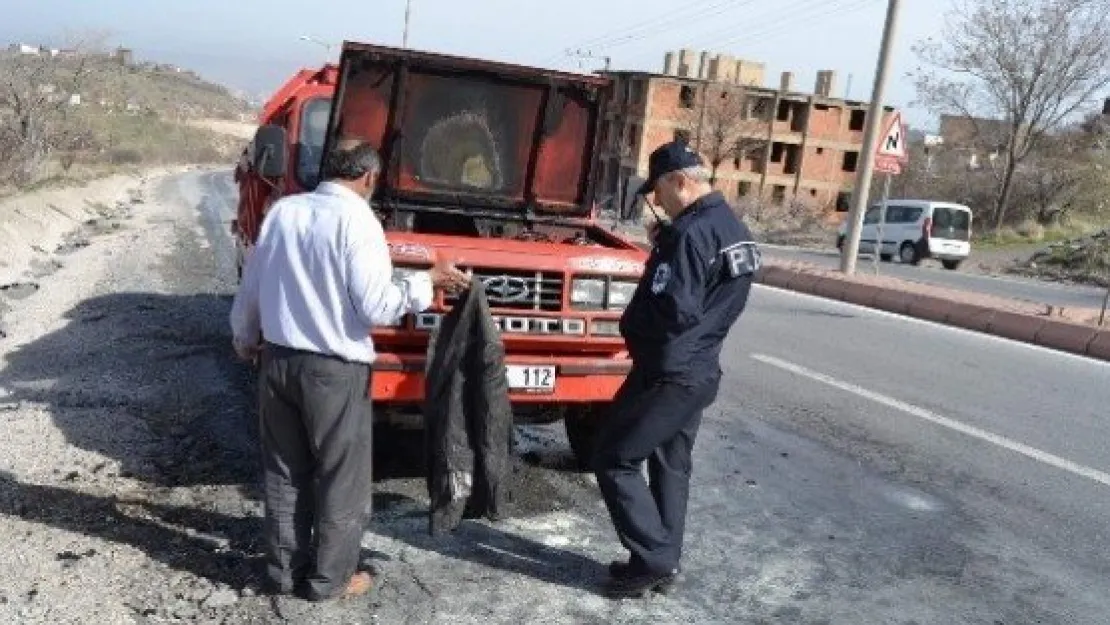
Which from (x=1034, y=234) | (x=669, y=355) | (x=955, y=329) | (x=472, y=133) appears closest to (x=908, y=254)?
(x=1034, y=234)

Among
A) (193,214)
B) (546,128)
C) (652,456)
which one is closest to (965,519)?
(652,456)

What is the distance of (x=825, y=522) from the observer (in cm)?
566

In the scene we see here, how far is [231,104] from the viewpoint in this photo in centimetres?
16400

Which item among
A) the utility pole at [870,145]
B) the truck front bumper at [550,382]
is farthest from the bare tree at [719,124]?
the truck front bumper at [550,382]

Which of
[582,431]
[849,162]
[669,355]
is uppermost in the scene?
[849,162]

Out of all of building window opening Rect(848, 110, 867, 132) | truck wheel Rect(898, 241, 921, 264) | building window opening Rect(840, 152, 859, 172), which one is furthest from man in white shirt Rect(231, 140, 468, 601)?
building window opening Rect(848, 110, 867, 132)

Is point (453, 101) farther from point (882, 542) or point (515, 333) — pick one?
point (882, 542)

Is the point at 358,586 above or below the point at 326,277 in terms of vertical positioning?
below

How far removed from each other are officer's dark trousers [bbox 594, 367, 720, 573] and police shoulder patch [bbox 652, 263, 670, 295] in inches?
15.2

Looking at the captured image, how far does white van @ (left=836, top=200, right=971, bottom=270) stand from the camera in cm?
2892

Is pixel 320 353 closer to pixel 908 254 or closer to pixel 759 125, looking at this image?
pixel 908 254

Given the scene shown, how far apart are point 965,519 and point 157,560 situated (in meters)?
4.11

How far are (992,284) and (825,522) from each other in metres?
19.6

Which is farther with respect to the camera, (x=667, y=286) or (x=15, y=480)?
(x=15, y=480)
